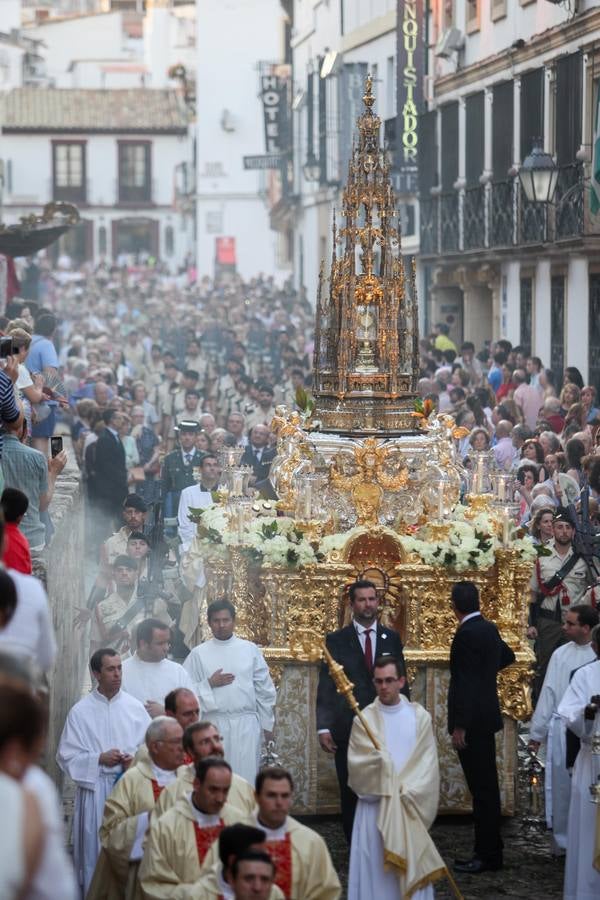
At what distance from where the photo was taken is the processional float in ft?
37.5

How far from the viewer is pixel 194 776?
26.3 feet

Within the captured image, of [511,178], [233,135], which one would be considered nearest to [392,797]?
[511,178]

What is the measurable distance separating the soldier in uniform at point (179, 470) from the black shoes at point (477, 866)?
6.26m

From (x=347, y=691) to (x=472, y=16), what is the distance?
22213mm

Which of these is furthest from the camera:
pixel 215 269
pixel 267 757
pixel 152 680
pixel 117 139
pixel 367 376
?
pixel 117 139

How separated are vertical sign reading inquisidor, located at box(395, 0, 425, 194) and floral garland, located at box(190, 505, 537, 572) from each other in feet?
70.7

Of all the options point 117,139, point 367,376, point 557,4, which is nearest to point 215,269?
point 117,139

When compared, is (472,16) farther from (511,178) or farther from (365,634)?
(365,634)

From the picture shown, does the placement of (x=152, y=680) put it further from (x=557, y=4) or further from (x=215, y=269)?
(x=215, y=269)

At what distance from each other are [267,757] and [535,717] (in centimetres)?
166

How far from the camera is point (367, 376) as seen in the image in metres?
13.0

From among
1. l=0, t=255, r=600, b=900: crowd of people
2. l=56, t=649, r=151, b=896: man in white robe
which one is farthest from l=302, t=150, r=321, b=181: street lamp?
l=56, t=649, r=151, b=896: man in white robe

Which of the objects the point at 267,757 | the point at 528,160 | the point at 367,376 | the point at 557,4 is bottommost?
the point at 267,757

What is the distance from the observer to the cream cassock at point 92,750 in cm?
970
